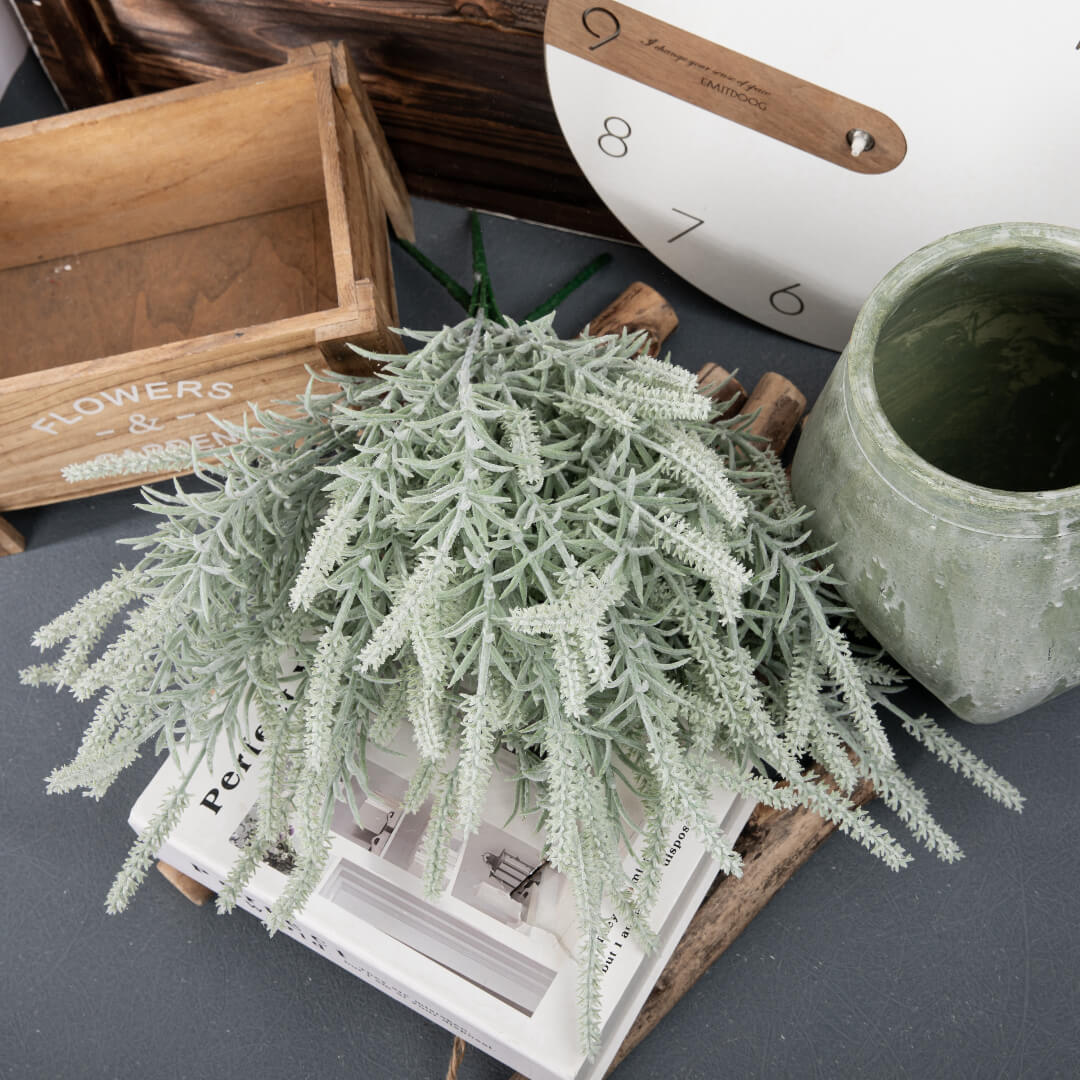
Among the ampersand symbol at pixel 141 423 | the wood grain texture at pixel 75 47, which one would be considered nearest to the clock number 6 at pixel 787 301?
the ampersand symbol at pixel 141 423

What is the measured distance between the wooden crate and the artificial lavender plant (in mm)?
154

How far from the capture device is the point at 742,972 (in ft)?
2.85

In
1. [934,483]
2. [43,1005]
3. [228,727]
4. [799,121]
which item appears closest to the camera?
[934,483]

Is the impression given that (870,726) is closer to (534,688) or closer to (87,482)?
(534,688)

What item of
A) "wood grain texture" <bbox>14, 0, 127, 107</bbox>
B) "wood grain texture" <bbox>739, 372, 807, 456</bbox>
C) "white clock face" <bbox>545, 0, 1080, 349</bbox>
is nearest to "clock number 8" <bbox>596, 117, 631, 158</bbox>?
"white clock face" <bbox>545, 0, 1080, 349</bbox>

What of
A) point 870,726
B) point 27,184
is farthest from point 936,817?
point 27,184

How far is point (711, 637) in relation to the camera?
661 mm

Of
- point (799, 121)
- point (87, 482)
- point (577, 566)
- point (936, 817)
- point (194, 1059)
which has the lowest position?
point (194, 1059)

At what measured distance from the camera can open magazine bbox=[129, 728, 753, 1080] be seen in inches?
28.8

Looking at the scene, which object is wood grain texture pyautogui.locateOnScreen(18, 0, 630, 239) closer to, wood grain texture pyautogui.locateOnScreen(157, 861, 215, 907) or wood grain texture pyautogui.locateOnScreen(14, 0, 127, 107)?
wood grain texture pyautogui.locateOnScreen(14, 0, 127, 107)

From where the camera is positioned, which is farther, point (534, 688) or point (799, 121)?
point (799, 121)

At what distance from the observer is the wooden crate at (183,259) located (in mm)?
810

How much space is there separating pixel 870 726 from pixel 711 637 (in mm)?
112

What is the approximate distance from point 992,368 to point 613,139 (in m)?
0.36
